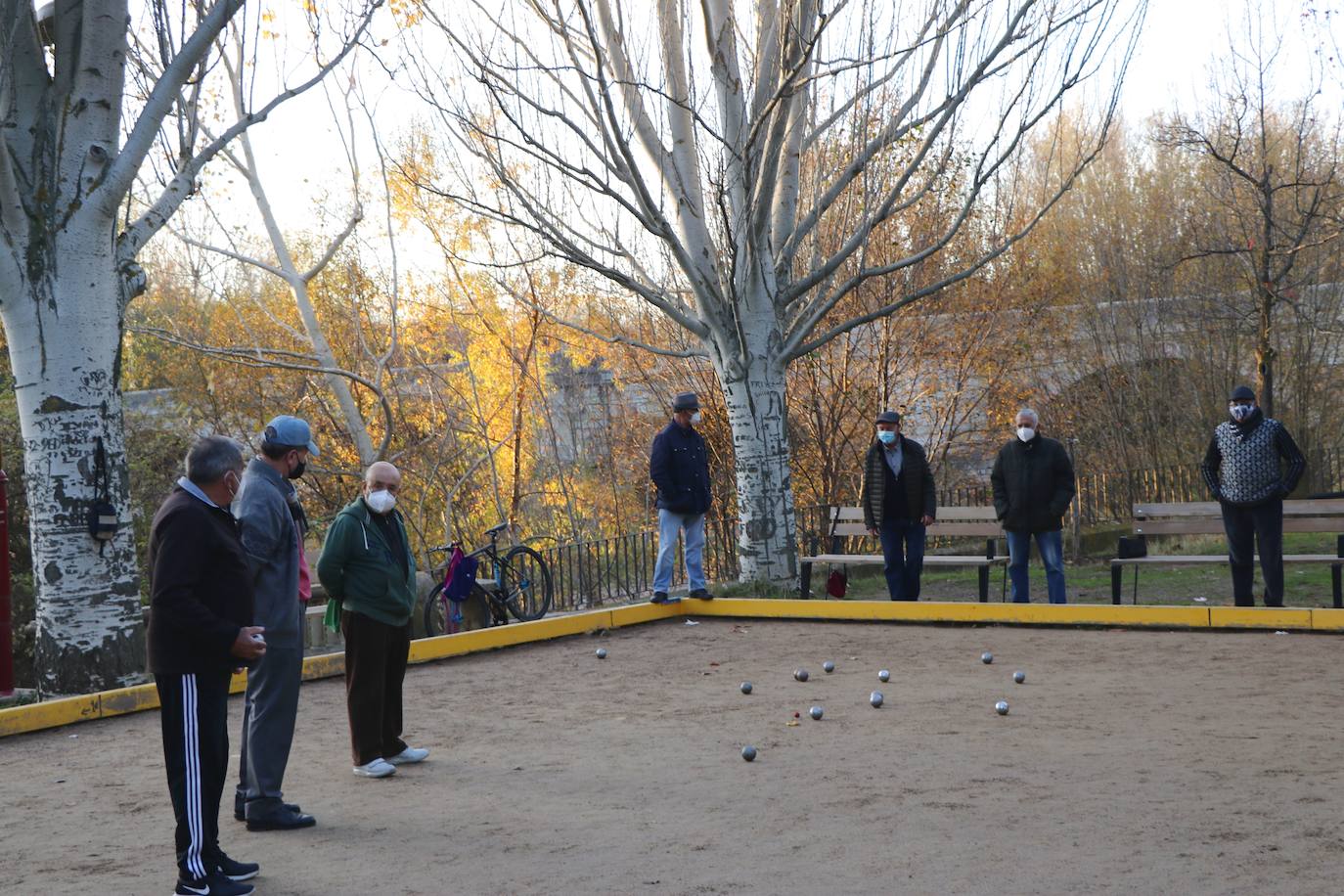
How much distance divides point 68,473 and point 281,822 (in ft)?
15.3

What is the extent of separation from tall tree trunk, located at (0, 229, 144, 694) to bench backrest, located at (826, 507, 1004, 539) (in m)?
7.83

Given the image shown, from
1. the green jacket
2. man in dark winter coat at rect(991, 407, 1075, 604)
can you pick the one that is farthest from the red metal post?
man in dark winter coat at rect(991, 407, 1075, 604)

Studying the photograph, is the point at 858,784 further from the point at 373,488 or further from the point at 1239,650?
the point at 1239,650

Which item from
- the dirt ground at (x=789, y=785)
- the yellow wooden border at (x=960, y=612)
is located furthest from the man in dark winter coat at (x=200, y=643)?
the yellow wooden border at (x=960, y=612)

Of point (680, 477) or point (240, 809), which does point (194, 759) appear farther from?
point (680, 477)

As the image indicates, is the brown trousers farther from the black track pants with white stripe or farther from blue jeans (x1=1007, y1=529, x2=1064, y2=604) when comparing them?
blue jeans (x1=1007, y1=529, x2=1064, y2=604)

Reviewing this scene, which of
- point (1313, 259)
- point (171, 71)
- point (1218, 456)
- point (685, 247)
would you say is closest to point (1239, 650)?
point (1218, 456)

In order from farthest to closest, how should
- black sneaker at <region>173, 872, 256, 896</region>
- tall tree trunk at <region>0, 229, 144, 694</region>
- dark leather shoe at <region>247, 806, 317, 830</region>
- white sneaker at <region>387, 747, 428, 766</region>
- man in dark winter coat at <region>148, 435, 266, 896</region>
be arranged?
tall tree trunk at <region>0, 229, 144, 694</region> < white sneaker at <region>387, 747, 428, 766</region> < dark leather shoe at <region>247, 806, 317, 830</region> < man in dark winter coat at <region>148, 435, 266, 896</region> < black sneaker at <region>173, 872, 256, 896</region>

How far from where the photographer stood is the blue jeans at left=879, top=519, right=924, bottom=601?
41.4ft

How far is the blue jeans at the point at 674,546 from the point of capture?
12.5 m

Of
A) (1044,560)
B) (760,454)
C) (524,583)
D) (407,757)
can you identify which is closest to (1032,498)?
(1044,560)

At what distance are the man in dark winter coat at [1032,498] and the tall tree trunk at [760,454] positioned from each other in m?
2.87

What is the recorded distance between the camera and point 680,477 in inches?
486

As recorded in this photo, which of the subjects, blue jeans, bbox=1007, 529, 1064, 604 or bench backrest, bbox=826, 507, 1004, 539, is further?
bench backrest, bbox=826, 507, 1004, 539
